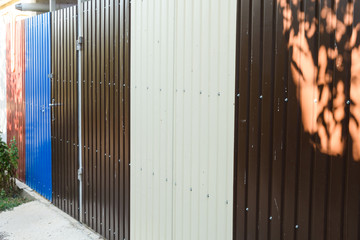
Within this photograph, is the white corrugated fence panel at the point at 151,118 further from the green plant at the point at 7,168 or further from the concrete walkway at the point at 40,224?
the green plant at the point at 7,168

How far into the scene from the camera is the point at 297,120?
2.69m

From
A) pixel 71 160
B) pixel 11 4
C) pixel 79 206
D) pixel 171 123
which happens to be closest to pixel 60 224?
pixel 79 206

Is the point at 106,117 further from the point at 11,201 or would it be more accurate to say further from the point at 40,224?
the point at 11,201

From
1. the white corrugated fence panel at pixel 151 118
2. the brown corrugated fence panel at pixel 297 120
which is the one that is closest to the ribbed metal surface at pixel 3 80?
the white corrugated fence panel at pixel 151 118

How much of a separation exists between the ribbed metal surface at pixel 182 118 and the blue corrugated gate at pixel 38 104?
8.15 ft

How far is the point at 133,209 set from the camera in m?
4.41

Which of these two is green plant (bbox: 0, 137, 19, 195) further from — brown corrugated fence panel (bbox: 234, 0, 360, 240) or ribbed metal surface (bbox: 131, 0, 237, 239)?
brown corrugated fence panel (bbox: 234, 0, 360, 240)

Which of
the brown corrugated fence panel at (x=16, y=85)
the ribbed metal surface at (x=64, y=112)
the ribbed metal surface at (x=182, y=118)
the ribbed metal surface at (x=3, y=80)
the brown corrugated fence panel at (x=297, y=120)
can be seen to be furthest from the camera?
the ribbed metal surface at (x=3, y=80)

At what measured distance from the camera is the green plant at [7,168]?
673cm

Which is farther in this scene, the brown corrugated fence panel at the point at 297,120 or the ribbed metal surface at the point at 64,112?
the ribbed metal surface at the point at 64,112

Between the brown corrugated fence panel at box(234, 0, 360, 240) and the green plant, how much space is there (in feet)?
15.7

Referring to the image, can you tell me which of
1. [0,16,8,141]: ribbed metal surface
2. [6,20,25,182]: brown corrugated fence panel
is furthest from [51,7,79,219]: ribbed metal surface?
[0,16,8,141]: ribbed metal surface

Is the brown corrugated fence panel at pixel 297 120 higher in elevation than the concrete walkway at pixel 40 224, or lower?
higher

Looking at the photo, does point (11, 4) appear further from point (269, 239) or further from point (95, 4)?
point (269, 239)
